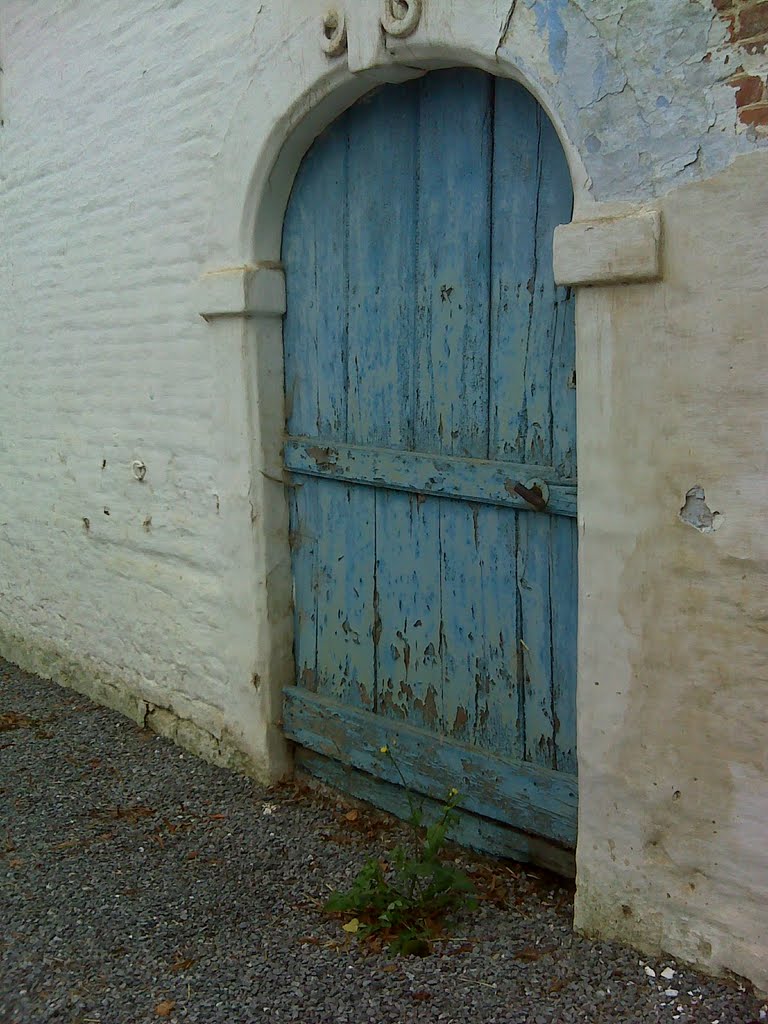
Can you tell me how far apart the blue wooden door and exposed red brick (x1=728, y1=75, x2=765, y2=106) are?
0.59 m

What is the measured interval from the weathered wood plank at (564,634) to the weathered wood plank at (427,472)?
3.2 inches

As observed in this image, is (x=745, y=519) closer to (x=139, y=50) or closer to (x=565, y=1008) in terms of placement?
(x=565, y=1008)

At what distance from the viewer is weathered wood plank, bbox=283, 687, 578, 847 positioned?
2.90 metres

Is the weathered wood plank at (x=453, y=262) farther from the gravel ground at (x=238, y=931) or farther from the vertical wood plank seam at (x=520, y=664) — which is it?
the gravel ground at (x=238, y=931)

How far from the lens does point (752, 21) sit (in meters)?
2.17

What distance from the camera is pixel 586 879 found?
8.79 feet

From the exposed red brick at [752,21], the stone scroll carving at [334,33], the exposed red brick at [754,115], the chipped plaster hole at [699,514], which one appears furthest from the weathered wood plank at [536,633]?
the stone scroll carving at [334,33]

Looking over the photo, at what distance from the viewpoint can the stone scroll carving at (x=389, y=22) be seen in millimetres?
2852

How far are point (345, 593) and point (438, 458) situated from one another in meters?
0.72

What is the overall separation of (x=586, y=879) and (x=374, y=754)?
98cm

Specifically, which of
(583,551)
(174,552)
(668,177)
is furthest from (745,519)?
(174,552)

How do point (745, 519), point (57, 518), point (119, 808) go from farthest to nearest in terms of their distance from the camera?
point (57, 518)
point (119, 808)
point (745, 519)

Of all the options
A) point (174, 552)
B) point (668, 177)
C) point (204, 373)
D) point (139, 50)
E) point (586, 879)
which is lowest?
point (586, 879)

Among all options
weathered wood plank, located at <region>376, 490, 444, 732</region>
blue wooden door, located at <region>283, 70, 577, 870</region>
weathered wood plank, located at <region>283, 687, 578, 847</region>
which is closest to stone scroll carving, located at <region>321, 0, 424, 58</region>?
blue wooden door, located at <region>283, 70, 577, 870</region>
